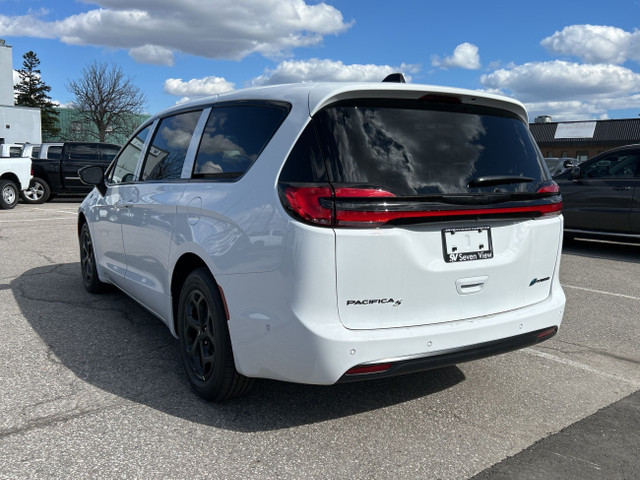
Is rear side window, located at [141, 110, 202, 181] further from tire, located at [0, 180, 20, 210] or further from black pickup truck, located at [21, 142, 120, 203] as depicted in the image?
black pickup truck, located at [21, 142, 120, 203]

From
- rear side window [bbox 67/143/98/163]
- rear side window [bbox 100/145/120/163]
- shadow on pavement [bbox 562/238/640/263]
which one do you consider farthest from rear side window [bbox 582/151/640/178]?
rear side window [bbox 67/143/98/163]

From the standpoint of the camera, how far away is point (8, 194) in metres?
16.2

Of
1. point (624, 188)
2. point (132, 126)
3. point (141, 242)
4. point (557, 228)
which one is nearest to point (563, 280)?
point (624, 188)

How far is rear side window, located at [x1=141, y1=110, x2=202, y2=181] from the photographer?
158 inches

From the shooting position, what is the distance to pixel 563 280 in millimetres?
7398

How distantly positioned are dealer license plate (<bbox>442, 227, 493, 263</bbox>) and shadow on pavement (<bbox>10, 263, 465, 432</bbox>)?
Answer: 1.02 meters

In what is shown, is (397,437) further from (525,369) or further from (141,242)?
(141,242)

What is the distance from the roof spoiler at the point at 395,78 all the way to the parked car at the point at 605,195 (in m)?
7.33

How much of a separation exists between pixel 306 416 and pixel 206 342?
0.70 meters

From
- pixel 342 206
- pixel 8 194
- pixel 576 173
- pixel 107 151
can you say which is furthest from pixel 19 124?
pixel 342 206

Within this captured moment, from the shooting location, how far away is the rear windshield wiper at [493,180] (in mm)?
3115

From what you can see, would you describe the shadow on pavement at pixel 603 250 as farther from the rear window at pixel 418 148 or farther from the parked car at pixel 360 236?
the rear window at pixel 418 148

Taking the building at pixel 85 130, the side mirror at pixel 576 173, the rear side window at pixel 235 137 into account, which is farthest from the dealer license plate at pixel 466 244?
the building at pixel 85 130

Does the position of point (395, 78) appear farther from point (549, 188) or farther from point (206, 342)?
point (206, 342)
